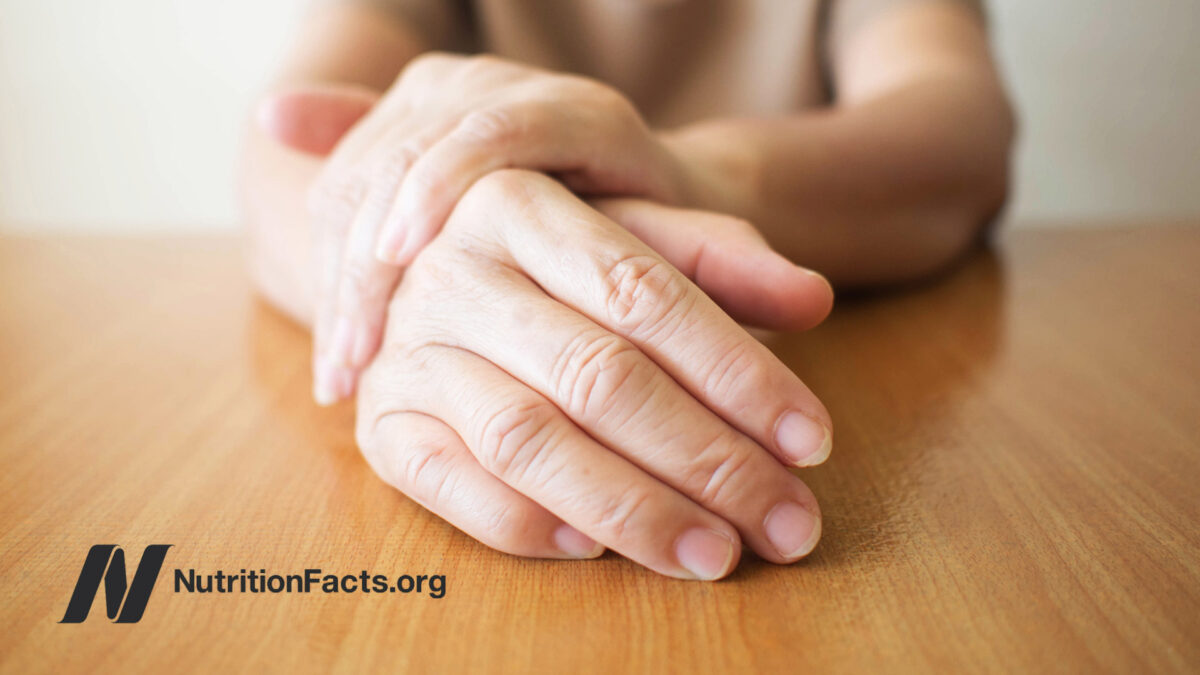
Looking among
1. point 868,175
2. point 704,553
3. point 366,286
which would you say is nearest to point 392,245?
point 366,286

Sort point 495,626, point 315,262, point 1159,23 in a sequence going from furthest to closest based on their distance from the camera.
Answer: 1. point 1159,23
2. point 315,262
3. point 495,626

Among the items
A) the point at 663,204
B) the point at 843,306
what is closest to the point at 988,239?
the point at 843,306

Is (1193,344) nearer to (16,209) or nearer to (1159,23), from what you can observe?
(1159,23)

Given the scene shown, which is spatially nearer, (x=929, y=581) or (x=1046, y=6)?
(x=929, y=581)

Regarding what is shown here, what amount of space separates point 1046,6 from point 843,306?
0.97 m

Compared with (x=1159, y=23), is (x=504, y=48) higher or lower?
lower

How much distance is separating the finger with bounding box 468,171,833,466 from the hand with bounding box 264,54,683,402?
0.23 feet

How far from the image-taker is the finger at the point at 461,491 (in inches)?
14.7

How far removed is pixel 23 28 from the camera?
154 centimetres

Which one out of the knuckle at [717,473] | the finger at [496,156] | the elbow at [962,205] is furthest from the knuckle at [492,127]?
the elbow at [962,205]

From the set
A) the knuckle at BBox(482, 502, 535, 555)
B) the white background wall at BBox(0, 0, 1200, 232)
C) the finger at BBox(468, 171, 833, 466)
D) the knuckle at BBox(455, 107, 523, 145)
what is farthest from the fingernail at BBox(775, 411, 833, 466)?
the white background wall at BBox(0, 0, 1200, 232)

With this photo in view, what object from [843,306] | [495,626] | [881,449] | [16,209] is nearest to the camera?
[495,626]

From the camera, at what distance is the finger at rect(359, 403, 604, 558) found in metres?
0.37

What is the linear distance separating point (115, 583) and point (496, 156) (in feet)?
0.91
